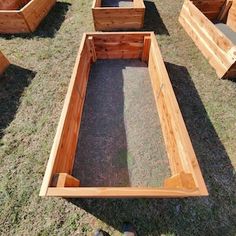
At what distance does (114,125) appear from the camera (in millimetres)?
3590

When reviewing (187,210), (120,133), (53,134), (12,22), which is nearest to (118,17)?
(12,22)

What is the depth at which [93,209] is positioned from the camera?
8.96 feet

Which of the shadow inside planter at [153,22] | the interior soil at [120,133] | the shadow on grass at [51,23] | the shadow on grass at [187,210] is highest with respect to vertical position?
the shadow inside planter at [153,22]

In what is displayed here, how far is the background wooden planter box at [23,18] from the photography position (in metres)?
5.11

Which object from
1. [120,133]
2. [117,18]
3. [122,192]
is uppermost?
[117,18]

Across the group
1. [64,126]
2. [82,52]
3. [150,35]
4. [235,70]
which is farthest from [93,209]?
[235,70]

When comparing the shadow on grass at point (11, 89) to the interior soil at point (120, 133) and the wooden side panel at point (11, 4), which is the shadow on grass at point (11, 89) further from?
the wooden side panel at point (11, 4)

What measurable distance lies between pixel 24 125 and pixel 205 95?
3.76 metres

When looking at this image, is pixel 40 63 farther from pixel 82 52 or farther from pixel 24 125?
pixel 24 125

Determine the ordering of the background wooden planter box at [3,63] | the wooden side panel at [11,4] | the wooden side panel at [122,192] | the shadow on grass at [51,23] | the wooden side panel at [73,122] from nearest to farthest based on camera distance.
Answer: the wooden side panel at [122,192], the wooden side panel at [73,122], the background wooden planter box at [3,63], the shadow on grass at [51,23], the wooden side panel at [11,4]

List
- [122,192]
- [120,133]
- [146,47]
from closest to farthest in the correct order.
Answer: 1. [122,192]
2. [120,133]
3. [146,47]

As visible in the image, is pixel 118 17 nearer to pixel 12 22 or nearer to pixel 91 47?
pixel 91 47

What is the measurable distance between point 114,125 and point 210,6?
15.4 feet

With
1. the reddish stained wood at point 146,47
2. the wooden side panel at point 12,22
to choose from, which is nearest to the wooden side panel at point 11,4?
the wooden side panel at point 12,22
